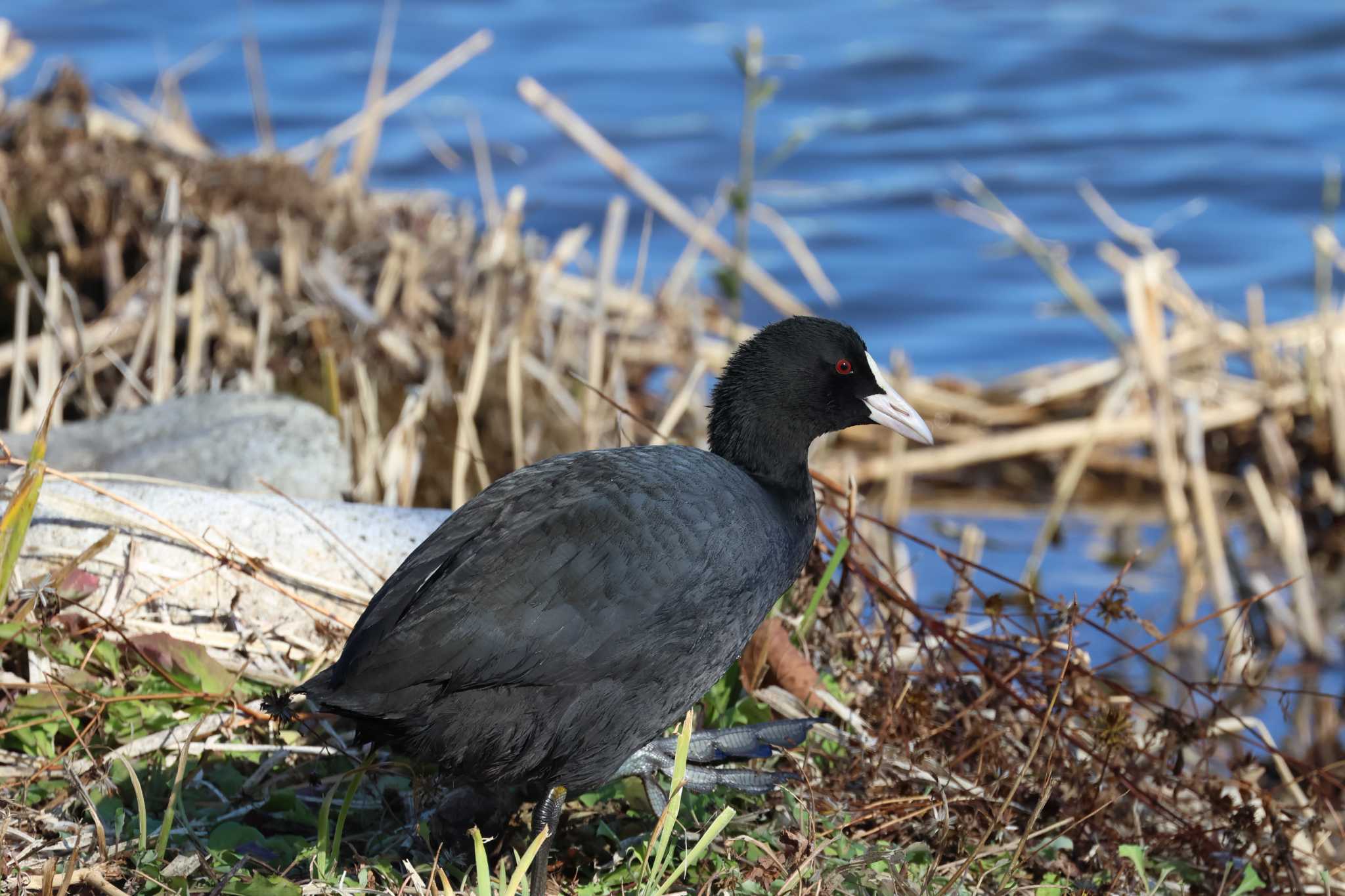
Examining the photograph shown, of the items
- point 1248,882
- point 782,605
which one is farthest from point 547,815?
point 1248,882

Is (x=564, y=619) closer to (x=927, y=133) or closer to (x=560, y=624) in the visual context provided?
(x=560, y=624)

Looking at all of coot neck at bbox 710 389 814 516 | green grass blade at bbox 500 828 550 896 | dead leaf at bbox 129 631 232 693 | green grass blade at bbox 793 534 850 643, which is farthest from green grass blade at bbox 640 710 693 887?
dead leaf at bbox 129 631 232 693

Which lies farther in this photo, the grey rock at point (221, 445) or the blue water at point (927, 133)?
the blue water at point (927, 133)

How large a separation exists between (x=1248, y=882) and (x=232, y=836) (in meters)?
1.78

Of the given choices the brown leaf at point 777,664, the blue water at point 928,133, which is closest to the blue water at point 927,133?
the blue water at point 928,133

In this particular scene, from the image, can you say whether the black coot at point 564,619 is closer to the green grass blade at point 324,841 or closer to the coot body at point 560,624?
the coot body at point 560,624

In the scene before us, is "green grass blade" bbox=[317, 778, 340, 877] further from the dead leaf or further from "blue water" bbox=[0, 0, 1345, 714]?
"blue water" bbox=[0, 0, 1345, 714]

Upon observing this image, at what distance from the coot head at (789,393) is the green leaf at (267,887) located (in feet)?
3.59

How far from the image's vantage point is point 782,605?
11.2ft

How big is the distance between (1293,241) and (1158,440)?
3862 millimetres

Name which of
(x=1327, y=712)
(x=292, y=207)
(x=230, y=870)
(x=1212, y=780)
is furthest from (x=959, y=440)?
(x=230, y=870)

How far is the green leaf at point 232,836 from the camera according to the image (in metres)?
2.61

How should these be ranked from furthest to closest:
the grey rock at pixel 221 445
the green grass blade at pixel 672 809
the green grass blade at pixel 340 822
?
the grey rock at pixel 221 445 → the green grass blade at pixel 340 822 → the green grass blade at pixel 672 809

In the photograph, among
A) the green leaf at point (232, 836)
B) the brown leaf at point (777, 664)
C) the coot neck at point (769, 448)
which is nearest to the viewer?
the green leaf at point (232, 836)
